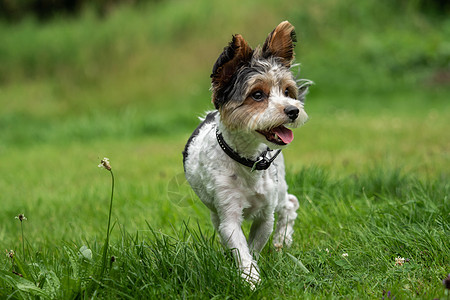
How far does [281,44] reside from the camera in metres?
3.54

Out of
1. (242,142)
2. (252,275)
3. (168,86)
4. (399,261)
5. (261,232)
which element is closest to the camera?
(252,275)

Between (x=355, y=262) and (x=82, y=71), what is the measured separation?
12.5 metres

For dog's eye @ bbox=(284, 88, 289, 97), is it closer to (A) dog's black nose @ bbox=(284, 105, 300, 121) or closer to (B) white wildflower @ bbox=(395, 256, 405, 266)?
(A) dog's black nose @ bbox=(284, 105, 300, 121)

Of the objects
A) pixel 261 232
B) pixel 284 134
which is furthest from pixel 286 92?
pixel 261 232

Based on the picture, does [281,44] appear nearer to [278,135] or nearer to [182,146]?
[278,135]

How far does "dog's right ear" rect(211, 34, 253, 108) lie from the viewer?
3.30 metres

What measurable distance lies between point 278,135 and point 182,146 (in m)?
5.95

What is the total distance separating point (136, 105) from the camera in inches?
534

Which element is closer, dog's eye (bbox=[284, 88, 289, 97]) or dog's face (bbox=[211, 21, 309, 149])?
dog's face (bbox=[211, 21, 309, 149])

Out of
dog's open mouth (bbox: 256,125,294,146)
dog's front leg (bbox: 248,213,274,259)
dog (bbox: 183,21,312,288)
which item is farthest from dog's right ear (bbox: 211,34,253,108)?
dog's front leg (bbox: 248,213,274,259)

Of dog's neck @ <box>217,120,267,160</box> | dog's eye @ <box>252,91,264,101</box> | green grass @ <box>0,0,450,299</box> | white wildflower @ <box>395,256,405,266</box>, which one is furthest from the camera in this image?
dog's neck @ <box>217,120,267,160</box>

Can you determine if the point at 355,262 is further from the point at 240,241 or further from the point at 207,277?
the point at 207,277

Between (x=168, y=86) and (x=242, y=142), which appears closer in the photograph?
(x=242, y=142)

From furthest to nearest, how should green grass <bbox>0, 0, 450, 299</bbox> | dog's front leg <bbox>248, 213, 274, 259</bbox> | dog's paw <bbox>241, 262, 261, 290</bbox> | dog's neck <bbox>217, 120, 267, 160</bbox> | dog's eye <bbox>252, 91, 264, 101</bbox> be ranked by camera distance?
1. dog's front leg <bbox>248, 213, 274, 259</bbox>
2. dog's neck <bbox>217, 120, 267, 160</bbox>
3. dog's eye <bbox>252, 91, 264, 101</bbox>
4. green grass <bbox>0, 0, 450, 299</bbox>
5. dog's paw <bbox>241, 262, 261, 290</bbox>
